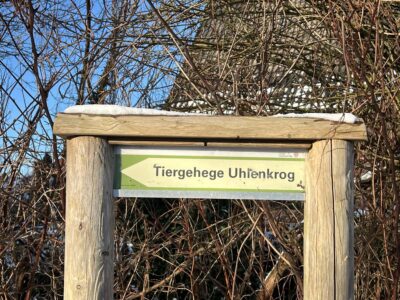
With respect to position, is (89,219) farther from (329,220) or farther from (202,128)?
(329,220)

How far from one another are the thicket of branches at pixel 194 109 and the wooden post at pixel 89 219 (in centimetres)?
194

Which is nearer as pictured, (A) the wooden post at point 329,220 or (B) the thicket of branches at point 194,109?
(A) the wooden post at point 329,220

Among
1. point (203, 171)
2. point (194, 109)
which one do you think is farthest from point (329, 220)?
point (194, 109)

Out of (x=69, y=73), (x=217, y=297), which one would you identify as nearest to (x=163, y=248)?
(x=217, y=297)

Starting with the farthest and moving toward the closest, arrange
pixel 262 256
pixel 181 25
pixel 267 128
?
pixel 181 25
pixel 262 256
pixel 267 128

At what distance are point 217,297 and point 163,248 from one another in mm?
616

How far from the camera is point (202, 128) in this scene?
2.52 m

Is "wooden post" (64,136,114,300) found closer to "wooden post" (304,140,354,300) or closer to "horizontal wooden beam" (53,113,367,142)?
"horizontal wooden beam" (53,113,367,142)

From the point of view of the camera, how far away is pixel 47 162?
491cm

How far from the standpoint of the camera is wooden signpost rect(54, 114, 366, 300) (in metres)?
2.53

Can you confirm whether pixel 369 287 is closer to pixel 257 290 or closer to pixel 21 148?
pixel 257 290

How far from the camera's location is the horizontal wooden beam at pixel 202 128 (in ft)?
8.27

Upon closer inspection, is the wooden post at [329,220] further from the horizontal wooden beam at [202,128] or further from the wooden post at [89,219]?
the wooden post at [89,219]

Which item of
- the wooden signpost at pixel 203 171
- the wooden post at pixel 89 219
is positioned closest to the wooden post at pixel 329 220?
the wooden signpost at pixel 203 171
